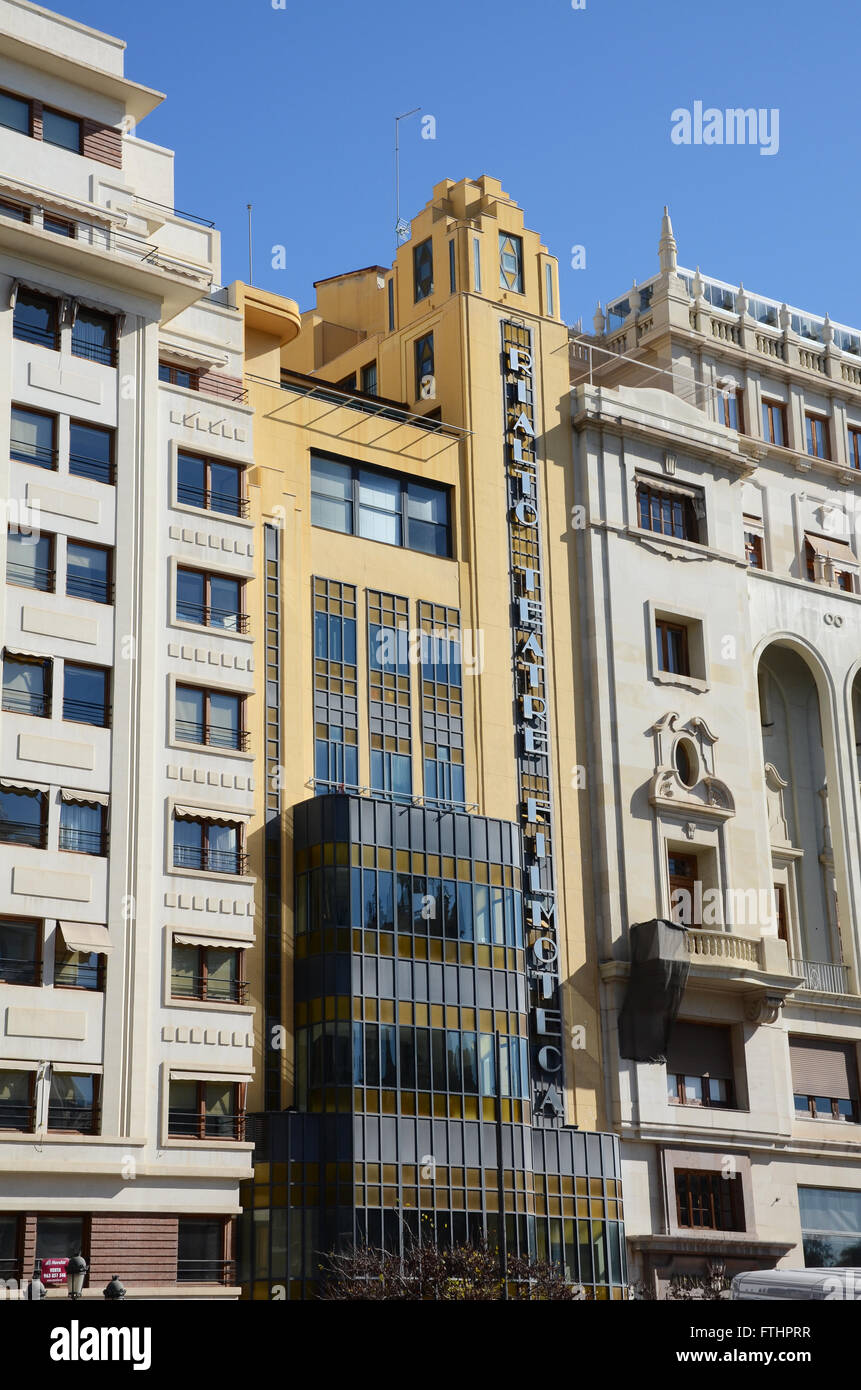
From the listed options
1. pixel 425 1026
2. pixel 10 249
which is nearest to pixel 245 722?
pixel 425 1026

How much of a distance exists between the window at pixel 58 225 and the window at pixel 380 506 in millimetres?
10560

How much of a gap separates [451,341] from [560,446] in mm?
5193

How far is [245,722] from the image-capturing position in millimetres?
46844

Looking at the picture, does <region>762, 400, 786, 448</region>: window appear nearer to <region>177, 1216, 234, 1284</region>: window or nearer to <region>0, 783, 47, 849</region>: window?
<region>0, 783, 47, 849</region>: window

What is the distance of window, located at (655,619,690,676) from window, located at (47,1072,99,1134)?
27.1 metres

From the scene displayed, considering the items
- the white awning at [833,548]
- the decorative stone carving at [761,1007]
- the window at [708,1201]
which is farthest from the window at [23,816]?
the white awning at [833,548]

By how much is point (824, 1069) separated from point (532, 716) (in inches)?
652

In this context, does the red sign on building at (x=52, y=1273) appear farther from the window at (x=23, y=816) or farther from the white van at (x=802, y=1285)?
the white van at (x=802, y=1285)

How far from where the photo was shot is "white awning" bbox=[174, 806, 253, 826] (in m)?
44.5

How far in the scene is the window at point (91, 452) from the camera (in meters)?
45.0

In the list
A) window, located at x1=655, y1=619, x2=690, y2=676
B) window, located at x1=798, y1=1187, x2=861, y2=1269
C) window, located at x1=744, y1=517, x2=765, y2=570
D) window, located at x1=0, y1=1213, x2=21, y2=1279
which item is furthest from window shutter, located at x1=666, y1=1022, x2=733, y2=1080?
window, located at x1=0, y1=1213, x2=21, y2=1279
